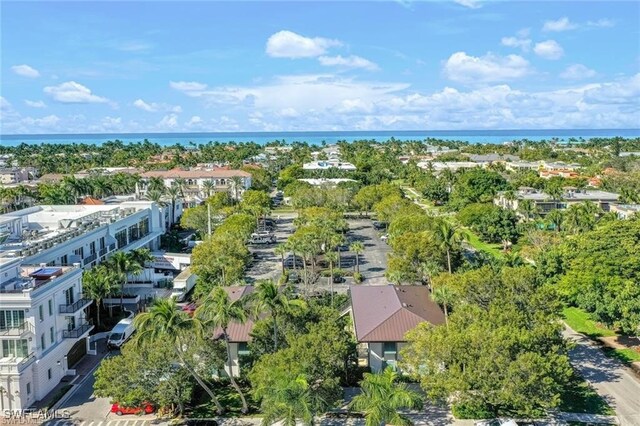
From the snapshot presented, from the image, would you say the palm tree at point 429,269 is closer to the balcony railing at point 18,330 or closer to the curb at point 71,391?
the curb at point 71,391

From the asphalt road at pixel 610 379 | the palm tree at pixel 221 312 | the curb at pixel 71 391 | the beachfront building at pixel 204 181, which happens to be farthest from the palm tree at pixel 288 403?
the beachfront building at pixel 204 181

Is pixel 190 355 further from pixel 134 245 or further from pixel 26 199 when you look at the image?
pixel 26 199

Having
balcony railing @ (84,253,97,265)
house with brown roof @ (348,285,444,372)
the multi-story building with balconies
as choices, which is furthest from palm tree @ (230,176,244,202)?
house with brown roof @ (348,285,444,372)

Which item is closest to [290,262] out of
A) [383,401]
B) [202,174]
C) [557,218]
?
[557,218]

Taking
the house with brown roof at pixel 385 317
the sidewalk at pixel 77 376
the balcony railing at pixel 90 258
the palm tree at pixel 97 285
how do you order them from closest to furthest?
the sidewalk at pixel 77 376
the house with brown roof at pixel 385 317
the palm tree at pixel 97 285
the balcony railing at pixel 90 258

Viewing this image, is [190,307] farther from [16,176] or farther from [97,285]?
[16,176]

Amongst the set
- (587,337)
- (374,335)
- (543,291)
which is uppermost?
(543,291)

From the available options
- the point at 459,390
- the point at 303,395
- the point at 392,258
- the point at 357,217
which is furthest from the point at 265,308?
the point at 357,217
